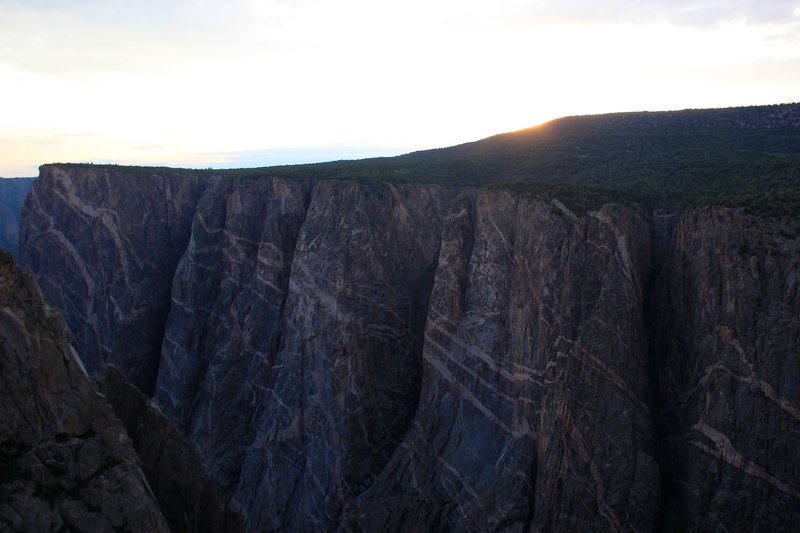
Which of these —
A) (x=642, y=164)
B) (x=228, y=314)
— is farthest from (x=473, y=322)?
(x=228, y=314)

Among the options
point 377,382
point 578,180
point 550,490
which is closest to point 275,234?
point 377,382

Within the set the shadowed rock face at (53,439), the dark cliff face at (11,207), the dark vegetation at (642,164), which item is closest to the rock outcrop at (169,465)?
the shadowed rock face at (53,439)

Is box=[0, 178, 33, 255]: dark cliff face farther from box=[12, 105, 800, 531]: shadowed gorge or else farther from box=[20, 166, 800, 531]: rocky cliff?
box=[20, 166, 800, 531]: rocky cliff

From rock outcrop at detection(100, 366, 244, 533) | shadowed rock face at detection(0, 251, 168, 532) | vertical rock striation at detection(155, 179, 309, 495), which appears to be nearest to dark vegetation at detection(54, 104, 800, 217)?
vertical rock striation at detection(155, 179, 309, 495)

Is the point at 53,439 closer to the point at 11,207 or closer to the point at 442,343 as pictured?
the point at 442,343

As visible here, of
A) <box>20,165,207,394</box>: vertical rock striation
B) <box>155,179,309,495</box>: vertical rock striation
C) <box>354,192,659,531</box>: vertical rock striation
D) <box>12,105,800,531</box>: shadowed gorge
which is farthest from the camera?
<box>20,165,207,394</box>: vertical rock striation

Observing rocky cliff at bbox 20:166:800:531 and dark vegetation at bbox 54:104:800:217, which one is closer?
rocky cliff at bbox 20:166:800:531
